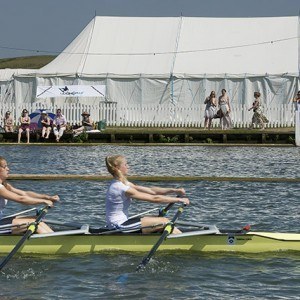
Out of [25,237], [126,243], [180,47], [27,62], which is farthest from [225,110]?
[27,62]

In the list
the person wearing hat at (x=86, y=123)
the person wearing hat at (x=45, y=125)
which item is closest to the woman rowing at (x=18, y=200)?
the person wearing hat at (x=45, y=125)

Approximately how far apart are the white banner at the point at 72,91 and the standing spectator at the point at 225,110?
7.16 m

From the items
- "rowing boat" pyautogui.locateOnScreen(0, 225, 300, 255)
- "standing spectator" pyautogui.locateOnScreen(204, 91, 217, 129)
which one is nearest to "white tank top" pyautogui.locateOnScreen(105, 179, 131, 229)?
"rowing boat" pyautogui.locateOnScreen(0, 225, 300, 255)

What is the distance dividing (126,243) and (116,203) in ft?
1.90

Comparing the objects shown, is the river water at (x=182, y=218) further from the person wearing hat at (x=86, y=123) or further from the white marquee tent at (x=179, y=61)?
the white marquee tent at (x=179, y=61)

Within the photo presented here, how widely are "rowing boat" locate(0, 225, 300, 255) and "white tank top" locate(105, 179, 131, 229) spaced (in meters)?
0.18

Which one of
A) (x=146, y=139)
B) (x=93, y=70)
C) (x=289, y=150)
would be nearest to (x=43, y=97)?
(x=93, y=70)

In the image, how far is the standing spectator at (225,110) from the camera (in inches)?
1521

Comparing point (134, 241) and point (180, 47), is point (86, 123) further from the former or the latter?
point (134, 241)

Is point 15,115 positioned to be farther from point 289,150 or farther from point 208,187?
point 208,187

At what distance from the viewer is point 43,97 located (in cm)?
4491

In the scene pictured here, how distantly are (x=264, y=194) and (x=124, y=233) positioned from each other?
27.9 feet

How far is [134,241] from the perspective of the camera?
45.3 ft

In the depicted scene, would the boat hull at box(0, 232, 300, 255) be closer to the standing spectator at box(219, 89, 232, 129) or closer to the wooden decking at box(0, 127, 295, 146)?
the wooden decking at box(0, 127, 295, 146)
